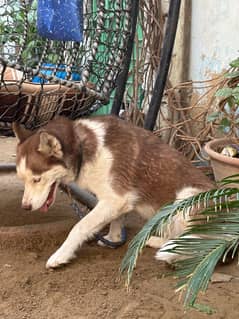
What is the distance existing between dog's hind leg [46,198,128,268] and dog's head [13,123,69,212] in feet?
0.63

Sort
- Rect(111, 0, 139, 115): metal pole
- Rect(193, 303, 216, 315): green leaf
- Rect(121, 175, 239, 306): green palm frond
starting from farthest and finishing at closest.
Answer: Rect(111, 0, 139, 115): metal pole, Rect(193, 303, 216, 315): green leaf, Rect(121, 175, 239, 306): green palm frond

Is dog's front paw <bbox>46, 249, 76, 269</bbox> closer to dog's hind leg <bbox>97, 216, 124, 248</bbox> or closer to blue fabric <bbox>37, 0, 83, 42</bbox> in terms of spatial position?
dog's hind leg <bbox>97, 216, 124, 248</bbox>

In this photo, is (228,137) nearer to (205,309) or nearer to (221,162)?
(221,162)

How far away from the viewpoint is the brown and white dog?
245cm

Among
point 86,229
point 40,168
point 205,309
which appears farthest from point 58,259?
point 205,309

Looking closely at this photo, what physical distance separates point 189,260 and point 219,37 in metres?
2.75

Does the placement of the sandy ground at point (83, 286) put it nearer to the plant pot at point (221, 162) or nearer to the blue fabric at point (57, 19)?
the plant pot at point (221, 162)

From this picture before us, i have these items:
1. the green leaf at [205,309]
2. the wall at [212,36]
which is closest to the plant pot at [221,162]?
the green leaf at [205,309]

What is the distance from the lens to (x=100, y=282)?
2369 millimetres

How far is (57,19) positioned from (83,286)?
115 centimetres

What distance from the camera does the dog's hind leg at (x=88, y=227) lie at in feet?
8.27

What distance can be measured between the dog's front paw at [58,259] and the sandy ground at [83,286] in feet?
0.10

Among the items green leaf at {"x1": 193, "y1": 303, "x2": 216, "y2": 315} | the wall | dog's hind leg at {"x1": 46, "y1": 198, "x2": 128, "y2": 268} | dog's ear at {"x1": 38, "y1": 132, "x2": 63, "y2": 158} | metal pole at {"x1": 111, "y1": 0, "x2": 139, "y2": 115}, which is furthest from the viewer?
the wall

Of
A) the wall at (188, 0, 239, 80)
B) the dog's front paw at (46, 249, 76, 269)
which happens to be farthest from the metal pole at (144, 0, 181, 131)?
the dog's front paw at (46, 249, 76, 269)
